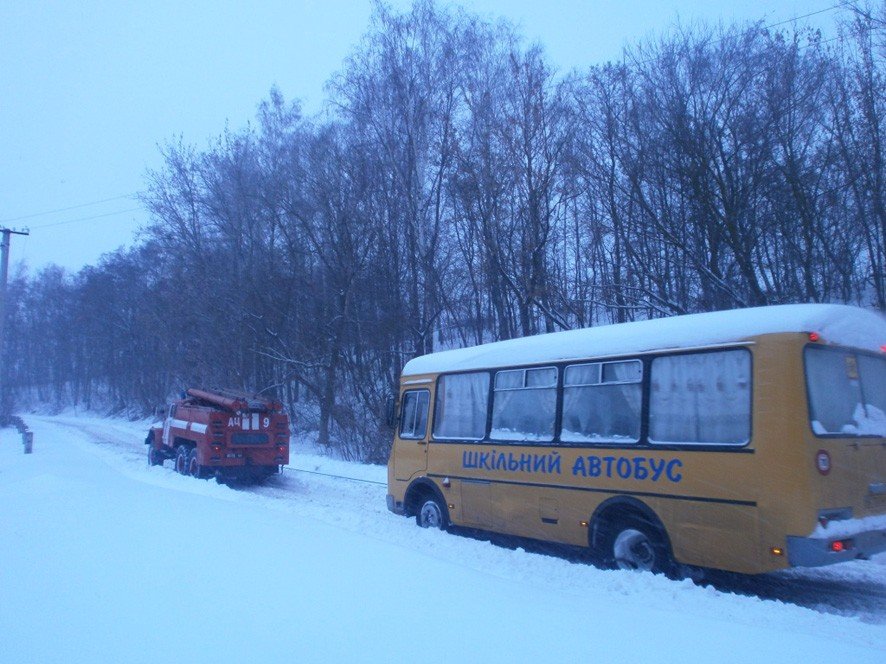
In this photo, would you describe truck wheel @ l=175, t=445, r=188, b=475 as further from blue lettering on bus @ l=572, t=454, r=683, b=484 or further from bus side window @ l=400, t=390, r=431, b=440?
blue lettering on bus @ l=572, t=454, r=683, b=484

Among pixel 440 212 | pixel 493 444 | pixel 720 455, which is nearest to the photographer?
pixel 720 455

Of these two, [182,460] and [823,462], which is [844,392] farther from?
[182,460]

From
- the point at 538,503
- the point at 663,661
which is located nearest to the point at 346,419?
the point at 538,503

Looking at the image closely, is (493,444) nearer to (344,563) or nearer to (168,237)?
(344,563)

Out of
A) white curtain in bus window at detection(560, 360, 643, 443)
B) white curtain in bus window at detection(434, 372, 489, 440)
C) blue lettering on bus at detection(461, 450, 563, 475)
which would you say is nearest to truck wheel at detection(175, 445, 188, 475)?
white curtain in bus window at detection(434, 372, 489, 440)

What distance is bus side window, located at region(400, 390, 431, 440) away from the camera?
11596 mm

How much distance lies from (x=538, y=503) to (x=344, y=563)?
295 centimetres

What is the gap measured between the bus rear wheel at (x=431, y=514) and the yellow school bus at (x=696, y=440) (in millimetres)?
911

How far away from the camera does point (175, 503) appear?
11.4 m

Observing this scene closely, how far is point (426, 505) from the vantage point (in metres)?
11.5

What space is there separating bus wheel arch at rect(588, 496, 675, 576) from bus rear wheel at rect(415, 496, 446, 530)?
3089 millimetres

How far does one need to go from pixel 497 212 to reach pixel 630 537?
749 inches

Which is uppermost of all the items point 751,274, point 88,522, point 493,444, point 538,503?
point 751,274

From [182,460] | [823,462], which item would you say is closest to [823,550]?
[823,462]
